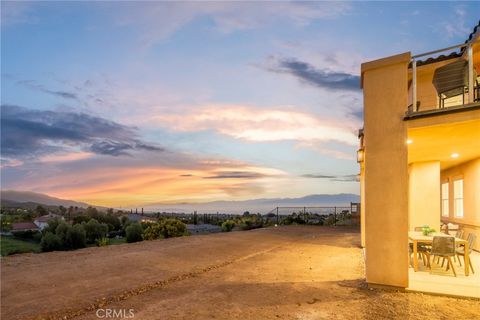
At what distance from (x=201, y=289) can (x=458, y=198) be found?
10783mm

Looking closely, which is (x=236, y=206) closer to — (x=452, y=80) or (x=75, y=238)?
(x=75, y=238)

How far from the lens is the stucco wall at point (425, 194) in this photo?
11.4 meters

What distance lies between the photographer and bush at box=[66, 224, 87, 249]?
49.5 feet

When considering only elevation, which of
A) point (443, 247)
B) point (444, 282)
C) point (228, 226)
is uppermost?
point (443, 247)

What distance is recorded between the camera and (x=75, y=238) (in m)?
15.3

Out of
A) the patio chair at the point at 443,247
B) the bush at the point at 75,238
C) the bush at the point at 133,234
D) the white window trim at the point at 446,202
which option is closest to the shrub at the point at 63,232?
the bush at the point at 75,238

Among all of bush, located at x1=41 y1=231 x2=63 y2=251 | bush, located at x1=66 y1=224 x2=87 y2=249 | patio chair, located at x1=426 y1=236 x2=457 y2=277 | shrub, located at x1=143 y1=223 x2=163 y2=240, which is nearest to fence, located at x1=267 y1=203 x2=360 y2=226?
shrub, located at x1=143 y1=223 x2=163 y2=240

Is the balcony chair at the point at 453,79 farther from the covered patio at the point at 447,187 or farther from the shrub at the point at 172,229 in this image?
the shrub at the point at 172,229

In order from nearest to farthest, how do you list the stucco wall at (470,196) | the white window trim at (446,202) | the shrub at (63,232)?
the stucco wall at (470,196) → the white window trim at (446,202) → the shrub at (63,232)

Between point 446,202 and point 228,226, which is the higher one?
point 446,202

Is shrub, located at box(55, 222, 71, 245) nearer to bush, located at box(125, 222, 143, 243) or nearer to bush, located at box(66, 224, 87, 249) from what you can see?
bush, located at box(66, 224, 87, 249)

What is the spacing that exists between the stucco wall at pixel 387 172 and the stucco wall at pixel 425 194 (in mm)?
6140

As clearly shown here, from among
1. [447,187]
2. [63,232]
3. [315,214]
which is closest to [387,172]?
[447,187]

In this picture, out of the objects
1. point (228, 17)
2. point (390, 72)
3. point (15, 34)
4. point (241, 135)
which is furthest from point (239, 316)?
point (241, 135)
